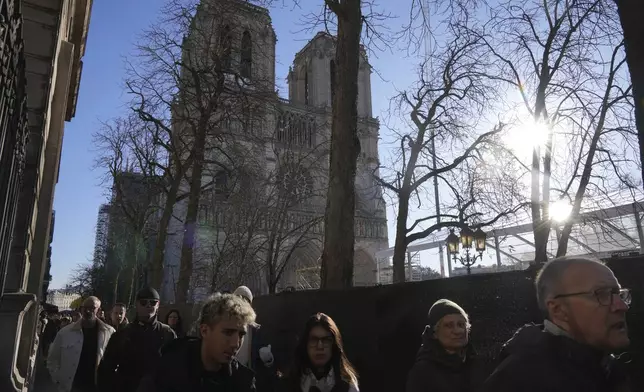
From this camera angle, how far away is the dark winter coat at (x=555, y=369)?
150 cm

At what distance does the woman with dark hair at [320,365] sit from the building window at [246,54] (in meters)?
13.1

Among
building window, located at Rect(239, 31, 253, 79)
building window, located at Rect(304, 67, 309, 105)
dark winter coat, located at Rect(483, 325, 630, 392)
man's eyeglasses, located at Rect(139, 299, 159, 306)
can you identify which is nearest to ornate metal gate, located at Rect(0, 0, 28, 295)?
man's eyeglasses, located at Rect(139, 299, 159, 306)

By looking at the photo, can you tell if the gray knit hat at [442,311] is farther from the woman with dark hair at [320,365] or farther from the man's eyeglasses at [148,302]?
the man's eyeglasses at [148,302]

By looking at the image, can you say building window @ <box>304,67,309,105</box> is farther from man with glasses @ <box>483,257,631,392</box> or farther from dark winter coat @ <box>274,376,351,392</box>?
man with glasses @ <box>483,257,631,392</box>

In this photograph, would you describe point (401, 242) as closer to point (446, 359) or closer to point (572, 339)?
point (446, 359)

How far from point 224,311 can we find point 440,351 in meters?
1.50

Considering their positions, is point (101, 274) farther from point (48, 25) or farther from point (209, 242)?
point (48, 25)

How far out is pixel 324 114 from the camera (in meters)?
42.3

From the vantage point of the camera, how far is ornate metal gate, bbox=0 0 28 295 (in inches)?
92.4

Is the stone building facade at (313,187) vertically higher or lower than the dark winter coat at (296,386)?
higher

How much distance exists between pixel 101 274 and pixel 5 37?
141ft

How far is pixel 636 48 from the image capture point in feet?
10.5

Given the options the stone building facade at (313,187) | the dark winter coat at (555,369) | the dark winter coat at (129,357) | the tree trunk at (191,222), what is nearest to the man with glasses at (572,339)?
the dark winter coat at (555,369)

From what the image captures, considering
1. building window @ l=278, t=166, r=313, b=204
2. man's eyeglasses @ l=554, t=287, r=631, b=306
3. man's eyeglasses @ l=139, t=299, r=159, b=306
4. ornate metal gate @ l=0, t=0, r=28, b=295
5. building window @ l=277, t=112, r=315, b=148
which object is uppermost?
building window @ l=277, t=112, r=315, b=148
